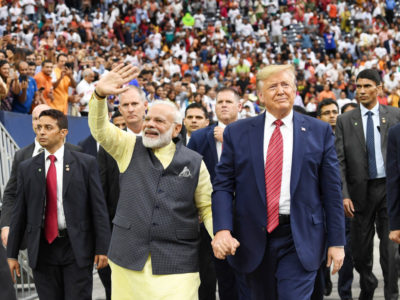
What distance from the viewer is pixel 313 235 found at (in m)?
4.39

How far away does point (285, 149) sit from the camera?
447cm

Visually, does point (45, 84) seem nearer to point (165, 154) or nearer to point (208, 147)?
point (208, 147)

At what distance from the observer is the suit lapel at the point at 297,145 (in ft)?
14.3

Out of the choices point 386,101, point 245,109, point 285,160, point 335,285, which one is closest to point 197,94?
point 245,109

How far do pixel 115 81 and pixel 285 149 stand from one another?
1180 mm

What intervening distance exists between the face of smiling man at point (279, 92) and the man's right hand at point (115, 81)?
0.89 metres

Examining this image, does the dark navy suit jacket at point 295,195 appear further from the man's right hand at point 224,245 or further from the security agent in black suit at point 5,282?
the security agent in black suit at point 5,282

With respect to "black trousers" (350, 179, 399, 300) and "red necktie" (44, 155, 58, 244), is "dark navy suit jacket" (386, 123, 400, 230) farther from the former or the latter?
"red necktie" (44, 155, 58, 244)

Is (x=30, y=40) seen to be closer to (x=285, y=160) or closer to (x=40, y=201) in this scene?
(x=40, y=201)

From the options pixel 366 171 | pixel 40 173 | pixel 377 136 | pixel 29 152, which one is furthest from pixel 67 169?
pixel 377 136

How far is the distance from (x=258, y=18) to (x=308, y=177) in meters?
31.1

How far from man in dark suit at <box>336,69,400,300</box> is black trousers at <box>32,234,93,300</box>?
273 centimetres

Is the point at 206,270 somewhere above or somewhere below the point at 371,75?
below

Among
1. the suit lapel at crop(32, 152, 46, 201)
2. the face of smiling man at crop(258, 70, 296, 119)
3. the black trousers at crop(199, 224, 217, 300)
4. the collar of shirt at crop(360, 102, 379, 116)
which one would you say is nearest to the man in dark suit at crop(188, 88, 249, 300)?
the black trousers at crop(199, 224, 217, 300)
